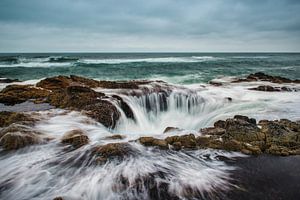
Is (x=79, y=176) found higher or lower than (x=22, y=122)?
lower

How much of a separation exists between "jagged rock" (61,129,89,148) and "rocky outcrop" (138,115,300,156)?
116 centimetres

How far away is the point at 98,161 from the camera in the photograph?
4359mm

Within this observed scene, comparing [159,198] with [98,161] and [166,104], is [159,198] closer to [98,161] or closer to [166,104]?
[98,161]

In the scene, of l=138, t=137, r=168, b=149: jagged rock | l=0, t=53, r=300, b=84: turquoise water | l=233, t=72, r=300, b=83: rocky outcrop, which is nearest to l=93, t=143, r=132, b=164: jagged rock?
l=138, t=137, r=168, b=149: jagged rock

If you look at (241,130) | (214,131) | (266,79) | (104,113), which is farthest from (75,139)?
(266,79)

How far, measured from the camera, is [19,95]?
8992mm

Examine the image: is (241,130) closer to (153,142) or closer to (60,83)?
(153,142)

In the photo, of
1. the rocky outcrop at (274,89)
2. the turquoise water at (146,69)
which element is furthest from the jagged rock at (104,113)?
the turquoise water at (146,69)

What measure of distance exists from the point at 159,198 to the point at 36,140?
311 centimetres

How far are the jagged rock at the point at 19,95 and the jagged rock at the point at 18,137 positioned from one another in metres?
3.46

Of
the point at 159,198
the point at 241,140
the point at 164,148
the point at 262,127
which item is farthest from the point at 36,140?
the point at 262,127

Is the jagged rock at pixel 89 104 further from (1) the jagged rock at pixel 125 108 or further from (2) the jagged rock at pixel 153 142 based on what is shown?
(2) the jagged rock at pixel 153 142

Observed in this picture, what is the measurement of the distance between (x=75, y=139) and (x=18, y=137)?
1.15 metres

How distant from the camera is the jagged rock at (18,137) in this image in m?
4.93
